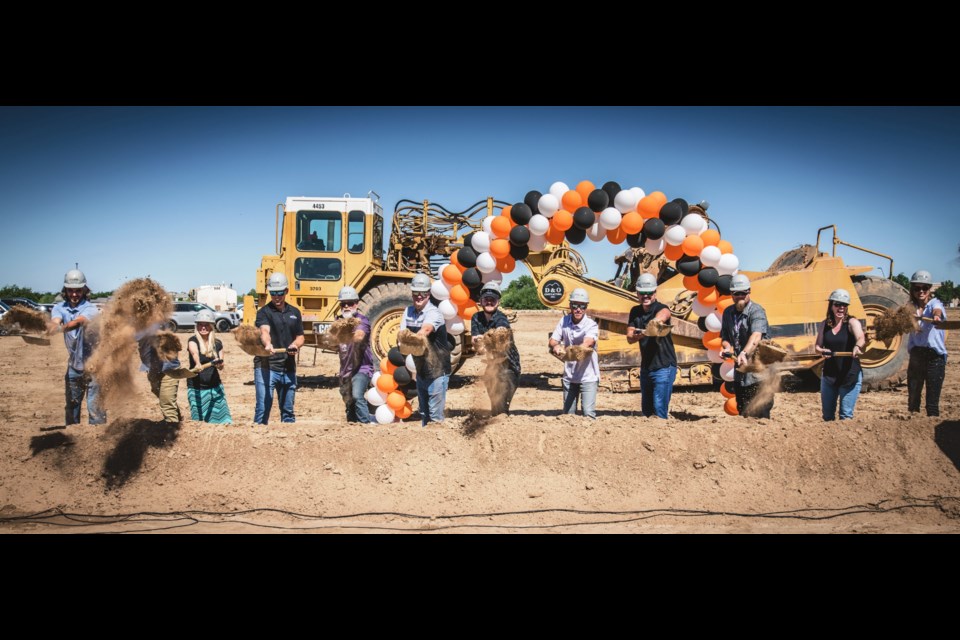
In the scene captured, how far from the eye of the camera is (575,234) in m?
6.93

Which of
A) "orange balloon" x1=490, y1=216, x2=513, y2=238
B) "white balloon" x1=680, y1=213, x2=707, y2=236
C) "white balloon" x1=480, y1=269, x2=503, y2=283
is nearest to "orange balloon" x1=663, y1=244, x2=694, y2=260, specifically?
"white balloon" x1=680, y1=213, x2=707, y2=236

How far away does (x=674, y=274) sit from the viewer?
10.7 metres

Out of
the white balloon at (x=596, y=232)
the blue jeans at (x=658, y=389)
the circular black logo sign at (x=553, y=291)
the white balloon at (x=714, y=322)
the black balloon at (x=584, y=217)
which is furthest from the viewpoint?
the circular black logo sign at (x=553, y=291)

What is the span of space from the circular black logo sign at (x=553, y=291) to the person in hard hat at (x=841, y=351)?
3.85 meters

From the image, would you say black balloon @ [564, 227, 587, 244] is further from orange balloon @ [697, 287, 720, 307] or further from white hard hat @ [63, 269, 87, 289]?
white hard hat @ [63, 269, 87, 289]

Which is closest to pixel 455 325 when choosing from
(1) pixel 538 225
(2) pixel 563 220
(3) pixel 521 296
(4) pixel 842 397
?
(1) pixel 538 225

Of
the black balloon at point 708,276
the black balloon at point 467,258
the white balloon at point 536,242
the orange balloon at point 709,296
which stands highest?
the white balloon at point 536,242

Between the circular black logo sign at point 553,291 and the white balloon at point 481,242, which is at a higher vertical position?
the white balloon at point 481,242

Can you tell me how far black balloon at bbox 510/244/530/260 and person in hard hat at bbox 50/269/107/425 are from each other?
176 inches

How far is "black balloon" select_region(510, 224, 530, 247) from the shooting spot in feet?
22.1

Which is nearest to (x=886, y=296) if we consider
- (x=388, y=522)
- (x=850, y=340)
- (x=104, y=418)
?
(x=850, y=340)

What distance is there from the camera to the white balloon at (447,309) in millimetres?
6949

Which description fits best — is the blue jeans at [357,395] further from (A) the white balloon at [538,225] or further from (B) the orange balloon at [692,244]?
(B) the orange balloon at [692,244]

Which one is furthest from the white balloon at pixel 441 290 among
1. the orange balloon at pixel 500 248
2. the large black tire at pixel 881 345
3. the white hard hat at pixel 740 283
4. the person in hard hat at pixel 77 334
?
the large black tire at pixel 881 345
